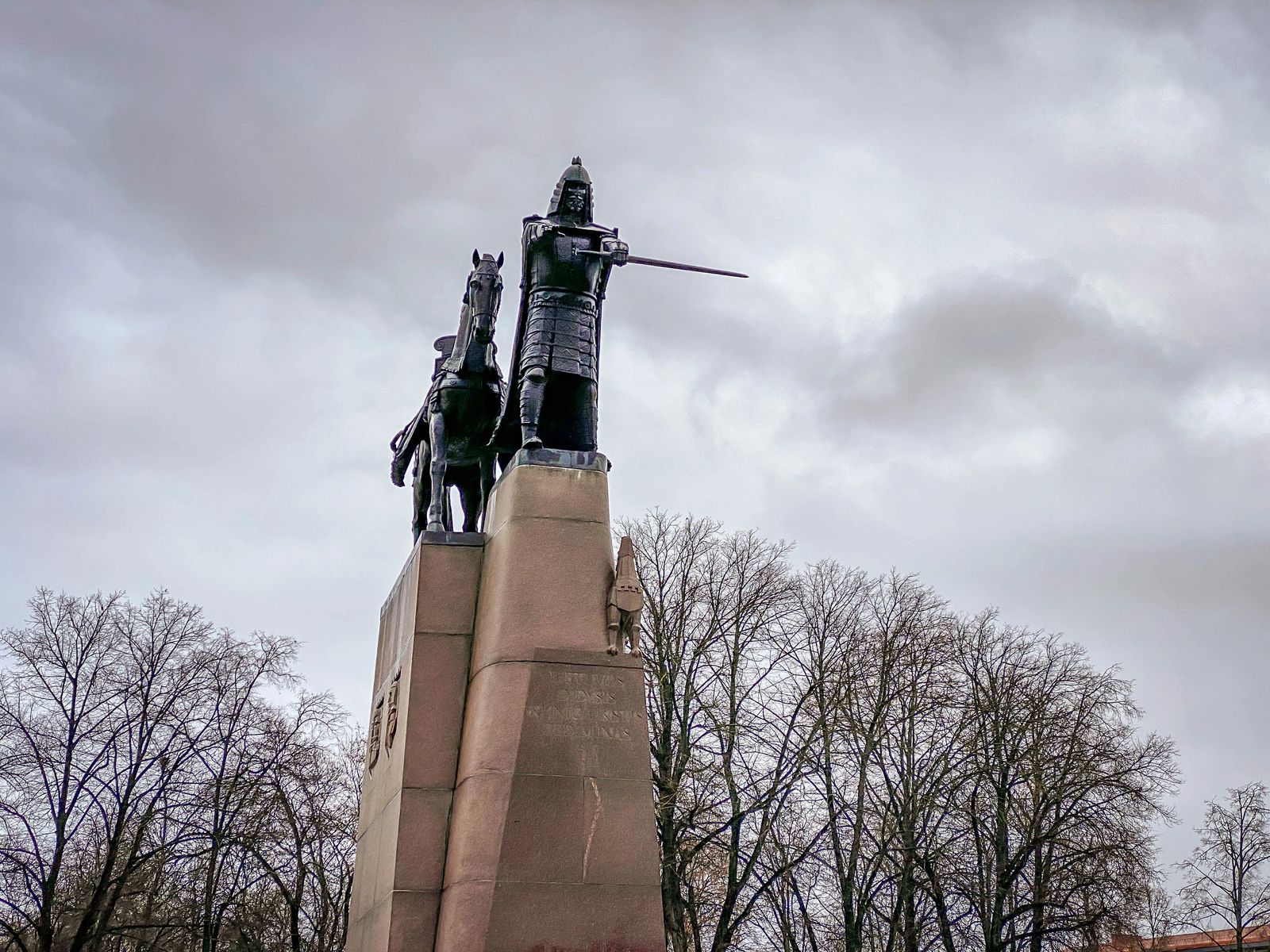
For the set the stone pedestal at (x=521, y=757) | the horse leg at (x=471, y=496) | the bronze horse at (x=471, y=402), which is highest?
the bronze horse at (x=471, y=402)

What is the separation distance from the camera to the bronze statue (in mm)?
11727

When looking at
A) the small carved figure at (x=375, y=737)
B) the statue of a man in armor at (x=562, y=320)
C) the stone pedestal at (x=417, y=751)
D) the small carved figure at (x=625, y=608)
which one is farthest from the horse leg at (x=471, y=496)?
the small carved figure at (x=625, y=608)

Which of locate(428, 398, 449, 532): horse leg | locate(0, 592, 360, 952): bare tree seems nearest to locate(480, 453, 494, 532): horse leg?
locate(428, 398, 449, 532): horse leg

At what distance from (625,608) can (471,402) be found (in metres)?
2.97

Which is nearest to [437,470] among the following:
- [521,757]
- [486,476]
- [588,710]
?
[486,476]

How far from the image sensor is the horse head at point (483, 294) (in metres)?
12.5

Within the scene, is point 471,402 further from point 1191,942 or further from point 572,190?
point 1191,942

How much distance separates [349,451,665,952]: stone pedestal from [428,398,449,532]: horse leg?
2.17 feet

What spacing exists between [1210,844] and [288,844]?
55.3ft

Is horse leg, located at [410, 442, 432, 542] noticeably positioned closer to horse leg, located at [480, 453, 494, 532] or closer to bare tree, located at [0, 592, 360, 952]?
horse leg, located at [480, 453, 494, 532]

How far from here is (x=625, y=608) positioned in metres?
10.5

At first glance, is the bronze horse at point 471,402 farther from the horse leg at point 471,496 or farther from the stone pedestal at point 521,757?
the stone pedestal at point 521,757

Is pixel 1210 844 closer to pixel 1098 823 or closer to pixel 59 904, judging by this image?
pixel 1098 823

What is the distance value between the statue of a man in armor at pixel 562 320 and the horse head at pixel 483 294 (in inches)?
25.1
